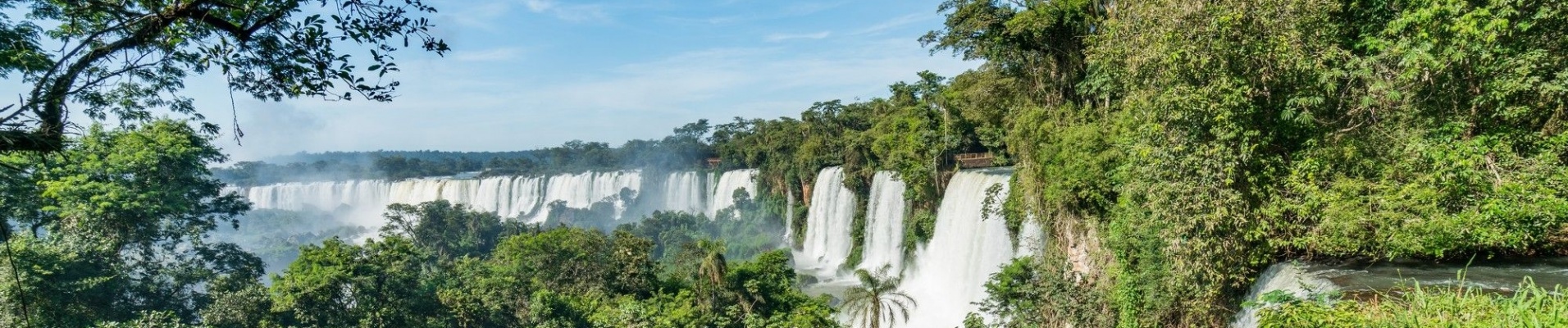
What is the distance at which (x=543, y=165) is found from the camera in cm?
6188

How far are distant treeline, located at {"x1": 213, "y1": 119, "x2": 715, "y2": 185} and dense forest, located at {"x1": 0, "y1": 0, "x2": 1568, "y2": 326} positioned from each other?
24481 mm

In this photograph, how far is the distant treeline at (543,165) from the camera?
1978 inches

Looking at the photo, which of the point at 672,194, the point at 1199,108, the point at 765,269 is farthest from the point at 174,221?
the point at 672,194

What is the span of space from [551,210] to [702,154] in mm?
9992

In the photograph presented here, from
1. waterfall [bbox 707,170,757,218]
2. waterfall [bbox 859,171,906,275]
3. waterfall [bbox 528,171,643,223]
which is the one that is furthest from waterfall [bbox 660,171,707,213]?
waterfall [bbox 859,171,906,275]

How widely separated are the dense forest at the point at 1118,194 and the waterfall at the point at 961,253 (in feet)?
4.33

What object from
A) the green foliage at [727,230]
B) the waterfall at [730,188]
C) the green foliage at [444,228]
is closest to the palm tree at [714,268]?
the green foliage at [727,230]

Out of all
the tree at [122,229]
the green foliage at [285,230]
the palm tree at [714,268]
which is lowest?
the green foliage at [285,230]

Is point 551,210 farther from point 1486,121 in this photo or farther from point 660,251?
point 1486,121

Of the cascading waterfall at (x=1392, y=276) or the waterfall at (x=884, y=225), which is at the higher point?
the cascading waterfall at (x=1392, y=276)

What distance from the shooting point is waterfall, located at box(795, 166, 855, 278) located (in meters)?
30.0

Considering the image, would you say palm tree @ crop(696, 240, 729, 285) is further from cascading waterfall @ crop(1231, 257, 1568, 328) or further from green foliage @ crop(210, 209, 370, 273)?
green foliage @ crop(210, 209, 370, 273)

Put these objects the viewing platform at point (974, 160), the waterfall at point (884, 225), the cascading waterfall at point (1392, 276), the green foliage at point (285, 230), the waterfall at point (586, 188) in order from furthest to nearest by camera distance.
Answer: the green foliage at point (285, 230) < the waterfall at point (586, 188) < the viewing platform at point (974, 160) < the waterfall at point (884, 225) < the cascading waterfall at point (1392, 276)

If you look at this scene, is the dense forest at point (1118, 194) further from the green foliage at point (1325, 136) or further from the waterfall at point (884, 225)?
the waterfall at point (884, 225)
